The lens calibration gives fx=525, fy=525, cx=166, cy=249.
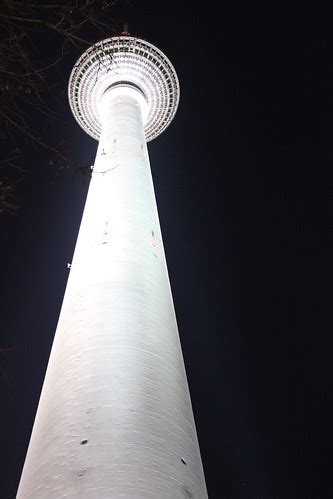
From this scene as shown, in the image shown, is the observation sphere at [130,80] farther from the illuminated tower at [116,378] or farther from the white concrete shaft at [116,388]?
the white concrete shaft at [116,388]

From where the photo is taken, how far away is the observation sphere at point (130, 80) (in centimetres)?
2423

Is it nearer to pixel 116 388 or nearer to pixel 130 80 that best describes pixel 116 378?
pixel 116 388

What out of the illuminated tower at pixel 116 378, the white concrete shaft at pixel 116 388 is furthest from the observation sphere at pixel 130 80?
the white concrete shaft at pixel 116 388

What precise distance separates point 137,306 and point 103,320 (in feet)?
2.67

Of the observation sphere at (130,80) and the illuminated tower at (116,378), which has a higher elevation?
the observation sphere at (130,80)

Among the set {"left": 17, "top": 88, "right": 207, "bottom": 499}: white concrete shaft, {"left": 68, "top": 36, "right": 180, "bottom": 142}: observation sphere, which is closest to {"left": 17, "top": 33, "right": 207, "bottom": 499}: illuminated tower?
{"left": 17, "top": 88, "right": 207, "bottom": 499}: white concrete shaft

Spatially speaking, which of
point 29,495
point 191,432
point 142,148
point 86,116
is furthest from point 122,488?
point 86,116

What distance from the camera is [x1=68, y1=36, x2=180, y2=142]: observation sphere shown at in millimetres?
24234

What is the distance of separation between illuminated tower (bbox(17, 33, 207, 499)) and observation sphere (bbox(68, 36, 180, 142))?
398 inches

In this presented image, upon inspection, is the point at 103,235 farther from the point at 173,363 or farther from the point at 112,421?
the point at 112,421

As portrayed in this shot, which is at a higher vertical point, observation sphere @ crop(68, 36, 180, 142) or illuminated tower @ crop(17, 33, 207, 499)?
observation sphere @ crop(68, 36, 180, 142)

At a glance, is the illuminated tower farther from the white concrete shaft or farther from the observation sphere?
the observation sphere

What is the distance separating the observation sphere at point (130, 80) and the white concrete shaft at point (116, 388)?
12643 millimetres

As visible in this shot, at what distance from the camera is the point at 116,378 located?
8.62 metres
